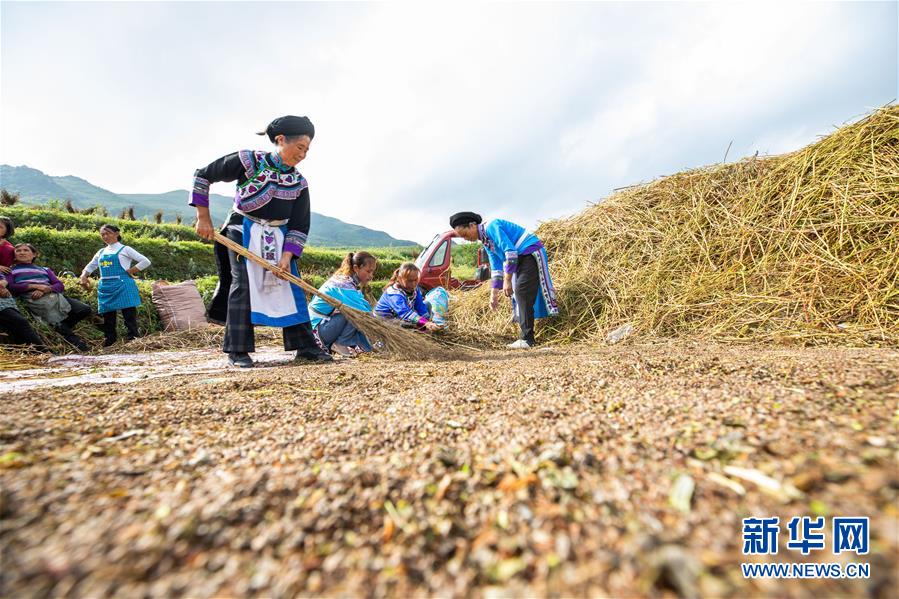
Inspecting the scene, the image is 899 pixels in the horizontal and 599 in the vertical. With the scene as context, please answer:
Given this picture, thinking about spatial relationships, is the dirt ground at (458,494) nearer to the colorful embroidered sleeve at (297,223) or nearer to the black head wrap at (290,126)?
the colorful embroidered sleeve at (297,223)

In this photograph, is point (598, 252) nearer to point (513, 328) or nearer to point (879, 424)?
point (513, 328)

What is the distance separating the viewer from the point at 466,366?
8.85 feet

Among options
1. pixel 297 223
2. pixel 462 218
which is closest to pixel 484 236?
pixel 462 218

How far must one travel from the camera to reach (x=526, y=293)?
4477 millimetres

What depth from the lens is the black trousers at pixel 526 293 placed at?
14.6 feet

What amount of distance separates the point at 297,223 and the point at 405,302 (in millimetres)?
1391

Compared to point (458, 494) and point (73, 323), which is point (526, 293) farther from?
point (73, 323)

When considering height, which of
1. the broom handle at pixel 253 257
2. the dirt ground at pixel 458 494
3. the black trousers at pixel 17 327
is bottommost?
the dirt ground at pixel 458 494

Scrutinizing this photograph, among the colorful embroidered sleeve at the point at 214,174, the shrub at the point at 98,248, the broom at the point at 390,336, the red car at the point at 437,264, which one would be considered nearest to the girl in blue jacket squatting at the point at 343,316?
the broom at the point at 390,336

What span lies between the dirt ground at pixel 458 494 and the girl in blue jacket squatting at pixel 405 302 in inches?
110

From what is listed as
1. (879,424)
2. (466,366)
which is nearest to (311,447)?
(879,424)

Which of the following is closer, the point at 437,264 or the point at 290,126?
the point at 290,126

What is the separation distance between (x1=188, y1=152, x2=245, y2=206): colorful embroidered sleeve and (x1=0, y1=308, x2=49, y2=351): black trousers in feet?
8.81

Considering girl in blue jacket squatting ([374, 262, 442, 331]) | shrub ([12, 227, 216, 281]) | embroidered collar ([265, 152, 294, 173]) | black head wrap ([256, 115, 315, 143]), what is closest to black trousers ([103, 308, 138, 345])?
girl in blue jacket squatting ([374, 262, 442, 331])
